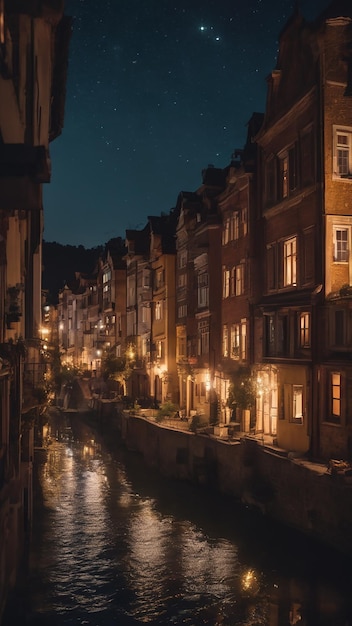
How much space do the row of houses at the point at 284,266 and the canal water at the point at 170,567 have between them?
511 cm

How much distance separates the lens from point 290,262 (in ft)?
106

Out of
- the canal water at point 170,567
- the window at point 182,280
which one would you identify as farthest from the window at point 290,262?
the window at point 182,280

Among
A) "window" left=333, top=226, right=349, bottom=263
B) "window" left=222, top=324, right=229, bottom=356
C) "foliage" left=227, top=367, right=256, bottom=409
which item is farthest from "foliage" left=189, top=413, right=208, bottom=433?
"window" left=333, top=226, right=349, bottom=263

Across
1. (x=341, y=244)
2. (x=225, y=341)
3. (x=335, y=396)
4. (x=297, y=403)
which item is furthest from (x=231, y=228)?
(x=335, y=396)

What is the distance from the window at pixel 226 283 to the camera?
41.8 metres

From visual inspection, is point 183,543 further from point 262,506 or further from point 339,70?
point 339,70

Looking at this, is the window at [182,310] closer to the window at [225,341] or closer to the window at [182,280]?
the window at [182,280]

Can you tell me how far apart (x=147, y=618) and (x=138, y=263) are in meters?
49.2

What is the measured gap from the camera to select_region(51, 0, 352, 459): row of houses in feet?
93.4

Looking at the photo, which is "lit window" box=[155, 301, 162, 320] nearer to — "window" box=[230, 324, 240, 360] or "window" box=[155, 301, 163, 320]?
"window" box=[155, 301, 163, 320]

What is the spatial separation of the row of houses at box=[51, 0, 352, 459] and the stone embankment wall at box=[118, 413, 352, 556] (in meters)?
1.81

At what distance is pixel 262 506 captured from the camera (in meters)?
29.2

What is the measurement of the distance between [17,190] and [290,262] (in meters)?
22.4

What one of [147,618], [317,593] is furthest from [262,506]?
[147,618]
